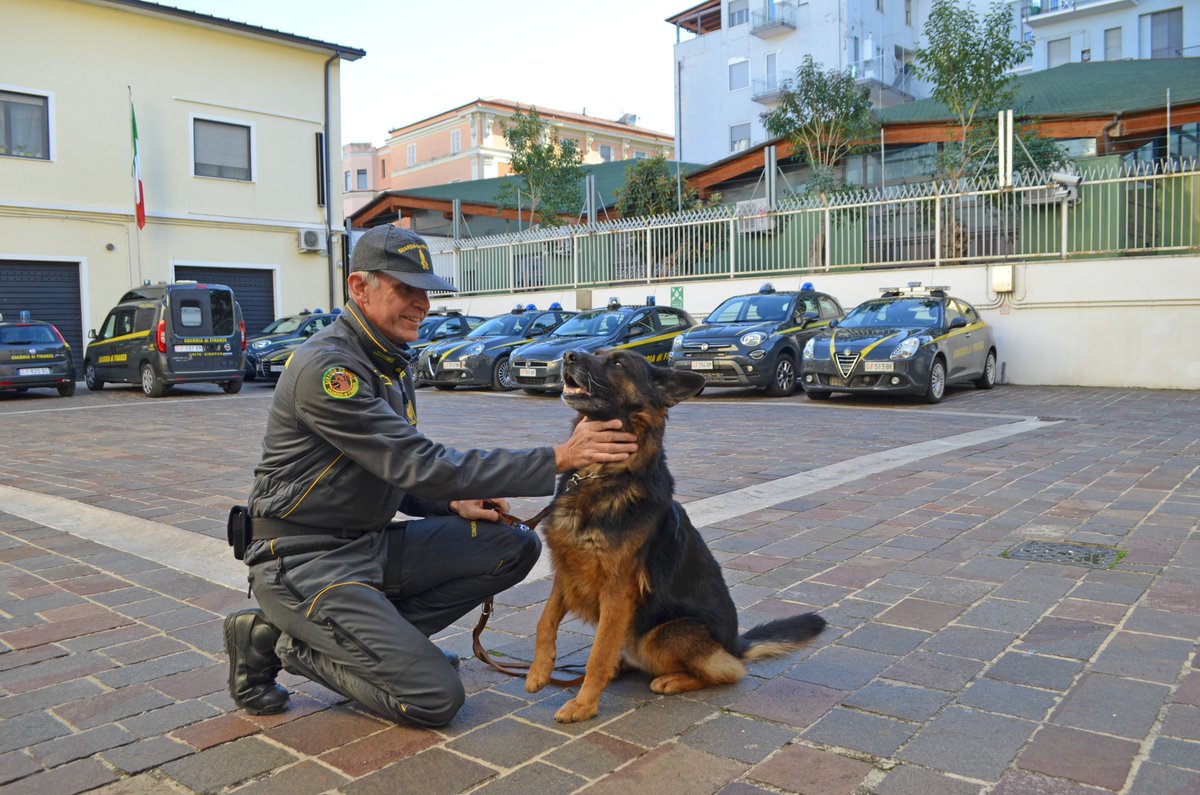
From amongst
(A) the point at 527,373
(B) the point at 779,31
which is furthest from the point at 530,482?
(B) the point at 779,31

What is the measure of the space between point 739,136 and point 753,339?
3952 centimetres

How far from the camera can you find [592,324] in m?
17.8

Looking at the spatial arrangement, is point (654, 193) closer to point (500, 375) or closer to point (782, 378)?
point (500, 375)

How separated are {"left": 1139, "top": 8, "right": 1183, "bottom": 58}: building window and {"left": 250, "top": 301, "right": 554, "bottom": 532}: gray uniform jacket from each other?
48.2 meters

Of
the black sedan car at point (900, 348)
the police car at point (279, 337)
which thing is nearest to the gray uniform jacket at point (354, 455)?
the black sedan car at point (900, 348)

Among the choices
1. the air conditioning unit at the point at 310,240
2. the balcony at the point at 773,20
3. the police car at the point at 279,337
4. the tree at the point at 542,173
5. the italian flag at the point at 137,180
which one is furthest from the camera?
the balcony at the point at 773,20

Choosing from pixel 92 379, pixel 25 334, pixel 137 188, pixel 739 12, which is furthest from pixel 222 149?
pixel 739 12

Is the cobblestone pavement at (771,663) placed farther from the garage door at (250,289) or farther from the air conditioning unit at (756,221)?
the garage door at (250,289)

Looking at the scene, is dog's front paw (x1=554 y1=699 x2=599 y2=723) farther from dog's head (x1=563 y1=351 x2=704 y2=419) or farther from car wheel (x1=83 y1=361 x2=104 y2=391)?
car wheel (x1=83 y1=361 x2=104 y2=391)

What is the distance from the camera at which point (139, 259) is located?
25.3 m

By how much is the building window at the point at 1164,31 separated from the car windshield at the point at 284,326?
39.3 metres

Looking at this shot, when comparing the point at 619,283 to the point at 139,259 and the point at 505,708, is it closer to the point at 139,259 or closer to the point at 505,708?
the point at 139,259

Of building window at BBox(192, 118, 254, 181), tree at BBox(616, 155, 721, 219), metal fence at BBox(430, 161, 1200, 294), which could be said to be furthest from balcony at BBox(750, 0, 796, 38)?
building window at BBox(192, 118, 254, 181)

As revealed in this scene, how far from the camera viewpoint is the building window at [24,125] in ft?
76.7
